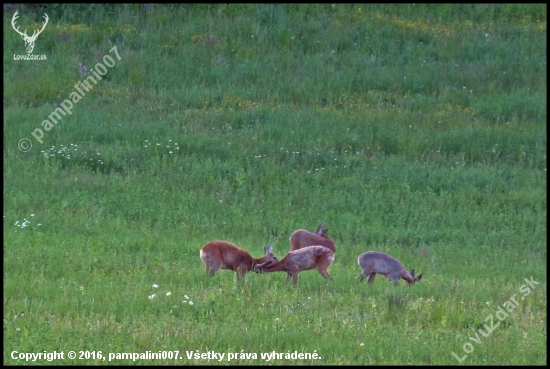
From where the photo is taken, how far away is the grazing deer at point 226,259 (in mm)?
10211

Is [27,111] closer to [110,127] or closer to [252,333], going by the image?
[110,127]

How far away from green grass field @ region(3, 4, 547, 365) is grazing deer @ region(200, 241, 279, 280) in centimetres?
15

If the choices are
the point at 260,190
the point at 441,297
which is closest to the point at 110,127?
the point at 260,190

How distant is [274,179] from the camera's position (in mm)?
15609

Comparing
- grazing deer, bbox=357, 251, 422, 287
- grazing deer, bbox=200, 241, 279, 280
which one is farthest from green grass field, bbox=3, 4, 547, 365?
grazing deer, bbox=357, 251, 422, 287

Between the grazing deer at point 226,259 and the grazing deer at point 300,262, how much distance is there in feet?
0.37

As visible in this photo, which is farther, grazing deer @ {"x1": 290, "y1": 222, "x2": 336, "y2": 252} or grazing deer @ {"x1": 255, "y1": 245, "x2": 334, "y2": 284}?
grazing deer @ {"x1": 290, "y1": 222, "x2": 336, "y2": 252}

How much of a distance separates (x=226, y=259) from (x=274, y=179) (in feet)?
18.0

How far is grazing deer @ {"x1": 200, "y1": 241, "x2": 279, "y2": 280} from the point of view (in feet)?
33.5

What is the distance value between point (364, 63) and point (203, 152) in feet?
23.5

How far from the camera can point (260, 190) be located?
15086 millimetres
